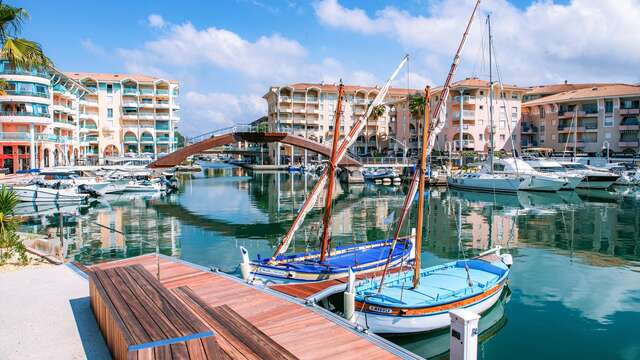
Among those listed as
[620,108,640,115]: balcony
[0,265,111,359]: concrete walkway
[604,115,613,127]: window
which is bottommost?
[0,265,111,359]: concrete walkway

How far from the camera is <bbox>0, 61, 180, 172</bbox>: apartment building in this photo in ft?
218

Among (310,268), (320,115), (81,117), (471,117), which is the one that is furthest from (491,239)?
(81,117)

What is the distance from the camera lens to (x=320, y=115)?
114 metres

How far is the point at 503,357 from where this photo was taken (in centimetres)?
1345

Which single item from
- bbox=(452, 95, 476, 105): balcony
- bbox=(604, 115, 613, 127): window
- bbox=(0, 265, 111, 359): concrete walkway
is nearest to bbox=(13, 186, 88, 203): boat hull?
bbox=(0, 265, 111, 359): concrete walkway

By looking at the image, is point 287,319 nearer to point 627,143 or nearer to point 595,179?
point 595,179

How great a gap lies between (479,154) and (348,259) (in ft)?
258

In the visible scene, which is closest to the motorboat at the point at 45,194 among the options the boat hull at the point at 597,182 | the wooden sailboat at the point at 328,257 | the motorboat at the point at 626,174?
the wooden sailboat at the point at 328,257

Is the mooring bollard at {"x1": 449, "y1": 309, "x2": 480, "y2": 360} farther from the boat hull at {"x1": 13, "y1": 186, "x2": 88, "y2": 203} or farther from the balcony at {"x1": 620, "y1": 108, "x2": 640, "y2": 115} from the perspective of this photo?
the balcony at {"x1": 620, "y1": 108, "x2": 640, "y2": 115}

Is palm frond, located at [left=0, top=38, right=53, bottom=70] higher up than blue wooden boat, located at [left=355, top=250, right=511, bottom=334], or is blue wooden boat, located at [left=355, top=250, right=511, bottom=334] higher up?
palm frond, located at [left=0, top=38, right=53, bottom=70]

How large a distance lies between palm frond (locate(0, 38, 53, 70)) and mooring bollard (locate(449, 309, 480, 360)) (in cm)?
1616

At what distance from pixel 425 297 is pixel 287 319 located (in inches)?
226

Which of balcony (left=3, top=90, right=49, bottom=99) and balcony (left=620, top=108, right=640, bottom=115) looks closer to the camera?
balcony (left=3, top=90, right=49, bottom=99)

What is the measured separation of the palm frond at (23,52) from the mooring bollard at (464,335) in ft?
53.0
